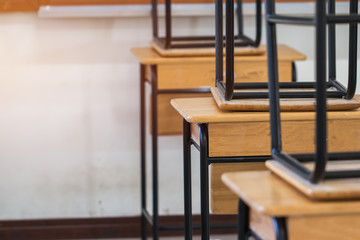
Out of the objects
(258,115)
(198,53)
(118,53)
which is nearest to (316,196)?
(258,115)

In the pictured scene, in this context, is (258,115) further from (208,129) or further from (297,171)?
(297,171)

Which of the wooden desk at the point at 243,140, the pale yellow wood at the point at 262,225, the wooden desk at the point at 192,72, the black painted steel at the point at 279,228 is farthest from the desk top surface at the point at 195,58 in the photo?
the black painted steel at the point at 279,228

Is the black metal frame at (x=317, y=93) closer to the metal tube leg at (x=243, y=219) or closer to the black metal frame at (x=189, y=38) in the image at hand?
the metal tube leg at (x=243, y=219)

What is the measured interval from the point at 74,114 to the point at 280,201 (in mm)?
2381

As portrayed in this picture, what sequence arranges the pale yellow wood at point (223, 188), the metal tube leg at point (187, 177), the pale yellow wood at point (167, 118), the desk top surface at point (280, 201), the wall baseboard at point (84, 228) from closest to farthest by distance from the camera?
the desk top surface at point (280, 201) → the pale yellow wood at point (223, 188) → the metal tube leg at point (187, 177) → the pale yellow wood at point (167, 118) → the wall baseboard at point (84, 228)

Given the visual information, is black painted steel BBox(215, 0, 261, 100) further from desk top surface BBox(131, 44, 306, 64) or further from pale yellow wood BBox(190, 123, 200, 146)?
desk top surface BBox(131, 44, 306, 64)

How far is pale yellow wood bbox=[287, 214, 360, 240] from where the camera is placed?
4.22ft

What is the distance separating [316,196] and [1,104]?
8.18ft

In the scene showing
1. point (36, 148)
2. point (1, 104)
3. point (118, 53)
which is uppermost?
point (118, 53)

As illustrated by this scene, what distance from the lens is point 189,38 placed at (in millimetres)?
3273

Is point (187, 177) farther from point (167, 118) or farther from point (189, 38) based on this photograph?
point (189, 38)

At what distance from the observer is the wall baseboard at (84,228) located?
141 inches

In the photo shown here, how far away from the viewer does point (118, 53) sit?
11.6 feet

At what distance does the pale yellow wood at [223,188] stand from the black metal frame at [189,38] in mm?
1113
